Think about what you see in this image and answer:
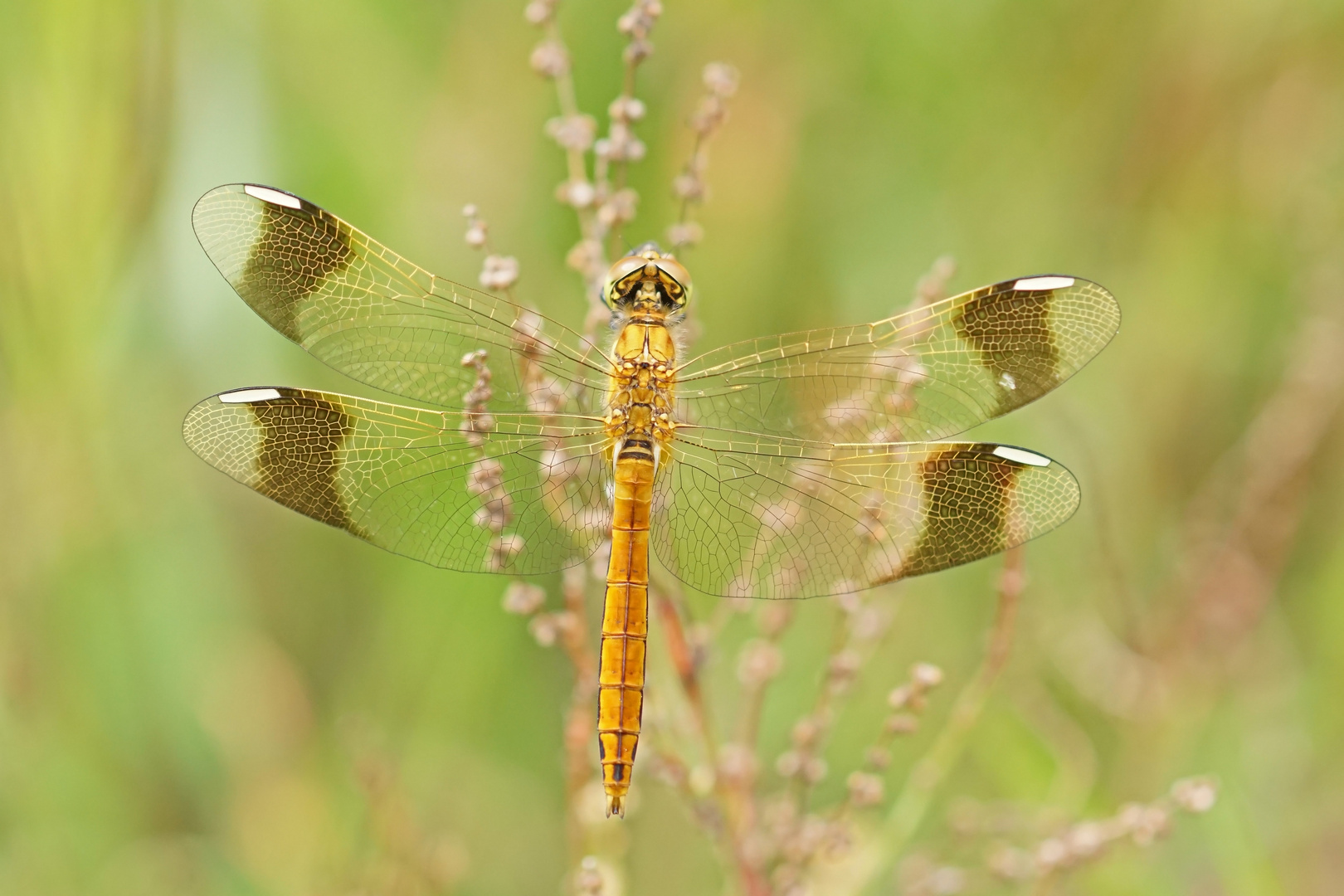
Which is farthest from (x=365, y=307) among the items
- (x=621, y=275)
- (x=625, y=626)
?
(x=625, y=626)

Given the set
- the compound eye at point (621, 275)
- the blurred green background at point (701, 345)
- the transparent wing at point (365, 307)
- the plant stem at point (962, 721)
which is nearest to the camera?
the plant stem at point (962, 721)

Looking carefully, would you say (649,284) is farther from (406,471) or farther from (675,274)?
(406,471)

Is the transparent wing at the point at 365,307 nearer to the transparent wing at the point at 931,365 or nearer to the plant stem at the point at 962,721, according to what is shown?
the transparent wing at the point at 931,365

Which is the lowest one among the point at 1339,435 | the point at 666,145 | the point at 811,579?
the point at 811,579

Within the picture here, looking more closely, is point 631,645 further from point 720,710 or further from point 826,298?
point 826,298

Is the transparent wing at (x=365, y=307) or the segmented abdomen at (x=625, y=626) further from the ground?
the transparent wing at (x=365, y=307)

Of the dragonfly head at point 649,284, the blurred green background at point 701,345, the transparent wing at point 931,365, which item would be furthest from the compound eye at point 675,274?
the blurred green background at point 701,345

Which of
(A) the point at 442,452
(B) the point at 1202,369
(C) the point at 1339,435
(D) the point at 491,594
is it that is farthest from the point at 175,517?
(C) the point at 1339,435
